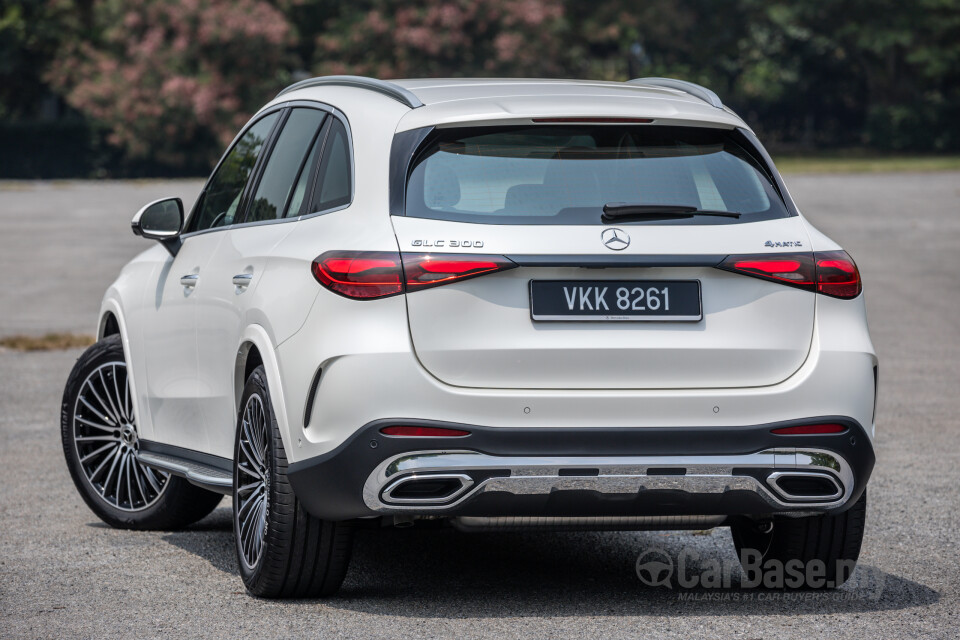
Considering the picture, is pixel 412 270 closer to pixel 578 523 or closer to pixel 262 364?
pixel 262 364

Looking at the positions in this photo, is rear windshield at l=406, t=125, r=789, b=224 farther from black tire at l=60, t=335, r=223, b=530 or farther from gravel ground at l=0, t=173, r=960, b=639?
black tire at l=60, t=335, r=223, b=530

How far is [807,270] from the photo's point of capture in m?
4.93

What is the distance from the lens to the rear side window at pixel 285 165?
5.63 m

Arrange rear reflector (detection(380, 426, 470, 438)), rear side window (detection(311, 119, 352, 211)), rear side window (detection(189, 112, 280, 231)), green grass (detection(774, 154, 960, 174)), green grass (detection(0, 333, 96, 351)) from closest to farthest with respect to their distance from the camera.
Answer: rear reflector (detection(380, 426, 470, 438)) → rear side window (detection(311, 119, 352, 211)) → rear side window (detection(189, 112, 280, 231)) → green grass (detection(0, 333, 96, 351)) → green grass (detection(774, 154, 960, 174))

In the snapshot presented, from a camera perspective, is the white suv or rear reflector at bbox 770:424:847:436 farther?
rear reflector at bbox 770:424:847:436

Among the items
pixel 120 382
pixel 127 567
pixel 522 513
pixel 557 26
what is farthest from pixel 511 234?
pixel 557 26

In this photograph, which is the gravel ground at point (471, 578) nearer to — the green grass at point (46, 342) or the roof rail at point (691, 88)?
the roof rail at point (691, 88)

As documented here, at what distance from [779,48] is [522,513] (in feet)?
201

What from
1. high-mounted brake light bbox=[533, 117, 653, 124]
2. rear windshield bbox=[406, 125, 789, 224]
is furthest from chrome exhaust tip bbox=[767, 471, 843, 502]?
high-mounted brake light bbox=[533, 117, 653, 124]

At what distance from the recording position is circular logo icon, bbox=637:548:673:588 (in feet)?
18.8

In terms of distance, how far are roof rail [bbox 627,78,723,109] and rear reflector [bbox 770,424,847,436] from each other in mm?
1230

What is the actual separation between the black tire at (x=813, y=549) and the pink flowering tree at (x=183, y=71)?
38.7 meters

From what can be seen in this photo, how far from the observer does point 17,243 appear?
78.8 ft

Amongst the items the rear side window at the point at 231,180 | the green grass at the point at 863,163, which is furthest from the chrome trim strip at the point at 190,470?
the green grass at the point at 863,163
